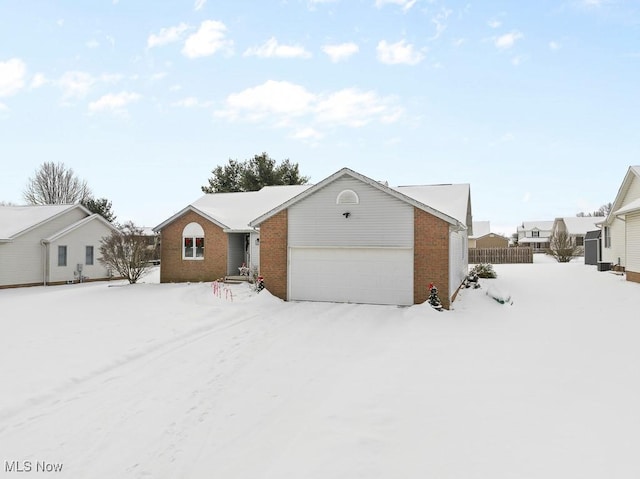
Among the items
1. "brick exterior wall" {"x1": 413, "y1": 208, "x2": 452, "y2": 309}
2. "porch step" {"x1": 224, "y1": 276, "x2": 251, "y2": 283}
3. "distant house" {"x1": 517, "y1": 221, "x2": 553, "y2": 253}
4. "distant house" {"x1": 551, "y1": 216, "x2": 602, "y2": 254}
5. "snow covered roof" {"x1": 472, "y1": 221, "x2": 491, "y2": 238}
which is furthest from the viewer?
"distant house" {"x1": 517, "y1": 221, "x2": 553, "y2": 253}

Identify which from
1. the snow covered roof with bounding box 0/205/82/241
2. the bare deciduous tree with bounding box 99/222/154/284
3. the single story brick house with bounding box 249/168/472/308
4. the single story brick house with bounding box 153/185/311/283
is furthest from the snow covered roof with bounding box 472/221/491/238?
the snow covered roof with bounding box 0/205/82/241

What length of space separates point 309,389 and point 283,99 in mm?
18229

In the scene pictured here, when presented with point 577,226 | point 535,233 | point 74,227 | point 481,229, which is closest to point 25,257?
point 74,227

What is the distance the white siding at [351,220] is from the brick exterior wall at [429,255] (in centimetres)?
34

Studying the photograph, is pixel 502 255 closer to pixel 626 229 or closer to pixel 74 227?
pixel 626 229

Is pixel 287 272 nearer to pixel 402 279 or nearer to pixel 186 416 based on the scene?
pixel 402 279

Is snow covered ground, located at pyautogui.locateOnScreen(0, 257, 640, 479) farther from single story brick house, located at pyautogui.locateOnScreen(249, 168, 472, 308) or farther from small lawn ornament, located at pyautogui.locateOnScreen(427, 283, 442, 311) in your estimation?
single story brick house, located at pyautogui.locateOnScreen(249, 168, 472, 308)

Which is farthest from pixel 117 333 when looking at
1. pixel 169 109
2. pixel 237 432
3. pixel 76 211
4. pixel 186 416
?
pixel 76 211

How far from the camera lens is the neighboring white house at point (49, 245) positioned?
21672 mm

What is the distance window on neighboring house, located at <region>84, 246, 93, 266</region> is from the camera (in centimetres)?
2566

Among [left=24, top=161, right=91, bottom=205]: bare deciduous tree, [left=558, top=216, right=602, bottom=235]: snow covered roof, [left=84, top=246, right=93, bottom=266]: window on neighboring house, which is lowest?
[left=84, top=246, right=93, bottom=266]: window on neighboring house

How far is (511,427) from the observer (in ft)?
16.1

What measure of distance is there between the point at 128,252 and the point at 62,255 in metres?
6.12

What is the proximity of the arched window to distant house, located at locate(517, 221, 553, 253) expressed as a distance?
62217mm
